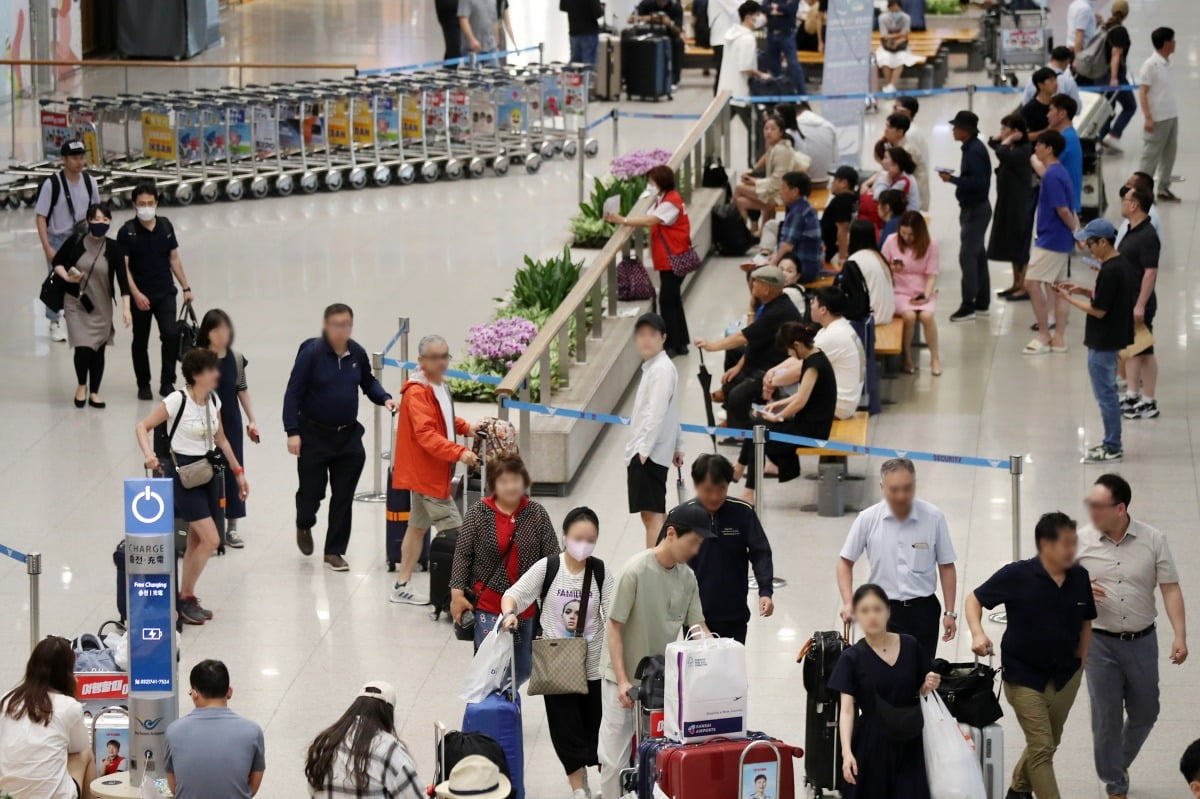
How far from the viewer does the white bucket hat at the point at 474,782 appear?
24.5 feet

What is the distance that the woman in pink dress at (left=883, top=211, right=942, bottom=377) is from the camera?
1500 cm

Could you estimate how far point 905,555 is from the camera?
895cm

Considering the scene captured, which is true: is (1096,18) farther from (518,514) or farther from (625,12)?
(518,514)

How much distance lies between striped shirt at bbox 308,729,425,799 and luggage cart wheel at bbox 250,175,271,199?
49.9 feet

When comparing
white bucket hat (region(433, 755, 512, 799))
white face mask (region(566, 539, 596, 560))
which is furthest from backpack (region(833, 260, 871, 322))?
white bucket hat (region(433, 755, 512, 799))

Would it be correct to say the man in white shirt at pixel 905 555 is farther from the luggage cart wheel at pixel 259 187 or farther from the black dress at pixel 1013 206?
the luggage cart wheel at pixel 259 187

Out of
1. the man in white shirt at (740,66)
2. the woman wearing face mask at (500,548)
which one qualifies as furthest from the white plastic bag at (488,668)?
the man in white shirt at (740,66)

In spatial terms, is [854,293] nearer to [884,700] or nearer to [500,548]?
[500,548]

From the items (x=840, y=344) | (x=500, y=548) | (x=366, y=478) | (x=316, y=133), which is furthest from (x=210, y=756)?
(x=316, y=133)

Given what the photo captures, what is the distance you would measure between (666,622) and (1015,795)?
5.70ft

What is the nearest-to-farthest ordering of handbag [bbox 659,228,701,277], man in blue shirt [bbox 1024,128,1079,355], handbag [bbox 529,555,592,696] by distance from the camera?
handbag [bbox 529,555,592,696] → man in blue shirt [bbox 1024,128,1079,355] → handbag [bbox 659,228,701,277]

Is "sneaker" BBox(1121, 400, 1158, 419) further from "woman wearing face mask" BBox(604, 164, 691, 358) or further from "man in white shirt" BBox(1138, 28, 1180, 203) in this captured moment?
"man in white shirt" BBox(1138, 28, 1180, 203)

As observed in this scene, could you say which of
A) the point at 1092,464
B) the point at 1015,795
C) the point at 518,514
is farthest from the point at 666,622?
the point at 1092,464

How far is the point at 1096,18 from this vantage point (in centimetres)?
2430
